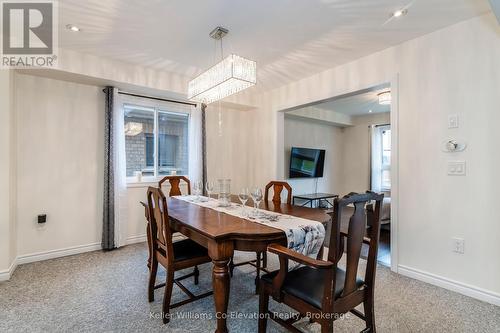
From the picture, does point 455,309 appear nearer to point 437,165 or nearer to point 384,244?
point 437,165

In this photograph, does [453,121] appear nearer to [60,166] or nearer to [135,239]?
[135,239]

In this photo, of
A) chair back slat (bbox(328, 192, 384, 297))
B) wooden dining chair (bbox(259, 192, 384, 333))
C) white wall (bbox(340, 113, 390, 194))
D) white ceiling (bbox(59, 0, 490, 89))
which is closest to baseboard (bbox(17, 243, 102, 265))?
white ceiling (bbox(59, 0, 490, 89))

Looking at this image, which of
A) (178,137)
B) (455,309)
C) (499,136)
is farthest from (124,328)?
(499,136)

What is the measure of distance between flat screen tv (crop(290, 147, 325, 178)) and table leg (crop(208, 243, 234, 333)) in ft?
14.8

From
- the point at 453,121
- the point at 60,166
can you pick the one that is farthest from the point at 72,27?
the point at 453,121

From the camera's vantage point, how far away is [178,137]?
14.1 feet

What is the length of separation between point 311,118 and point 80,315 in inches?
209

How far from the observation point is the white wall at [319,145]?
20.1ft

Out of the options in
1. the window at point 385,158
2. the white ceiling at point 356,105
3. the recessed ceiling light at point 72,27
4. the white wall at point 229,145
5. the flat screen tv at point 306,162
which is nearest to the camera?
the recessed ceiling light at point 72,27

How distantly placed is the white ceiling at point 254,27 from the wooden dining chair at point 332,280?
1772 mm

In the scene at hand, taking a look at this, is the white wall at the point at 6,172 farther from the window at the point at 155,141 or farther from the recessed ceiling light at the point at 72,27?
the window at the point at 155,141

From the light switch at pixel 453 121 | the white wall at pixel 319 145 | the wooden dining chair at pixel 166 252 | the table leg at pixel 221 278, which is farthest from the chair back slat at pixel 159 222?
the white wall at pixel 319 145

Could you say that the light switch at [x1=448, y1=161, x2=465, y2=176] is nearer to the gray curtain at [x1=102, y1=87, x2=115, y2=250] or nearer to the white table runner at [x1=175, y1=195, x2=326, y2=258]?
the white table runner at [x1=175, y1=195, x2=326, y2=258]

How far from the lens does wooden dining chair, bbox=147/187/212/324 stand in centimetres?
188
